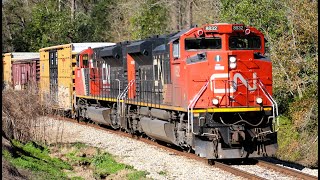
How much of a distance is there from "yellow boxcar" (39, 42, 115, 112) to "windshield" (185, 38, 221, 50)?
12.0m

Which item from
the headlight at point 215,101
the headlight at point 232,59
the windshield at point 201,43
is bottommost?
the headlight at point 215,101

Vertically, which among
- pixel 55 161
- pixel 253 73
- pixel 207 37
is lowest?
pixel 55 161

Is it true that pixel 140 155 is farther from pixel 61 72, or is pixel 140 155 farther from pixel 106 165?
pixel 61 72

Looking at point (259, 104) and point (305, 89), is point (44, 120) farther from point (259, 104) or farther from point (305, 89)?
point (305, 89)

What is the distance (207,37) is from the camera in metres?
14.4

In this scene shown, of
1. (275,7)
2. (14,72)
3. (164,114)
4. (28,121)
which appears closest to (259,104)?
(164,114)

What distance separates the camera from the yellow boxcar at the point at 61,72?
27078mm

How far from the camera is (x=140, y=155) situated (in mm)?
16047

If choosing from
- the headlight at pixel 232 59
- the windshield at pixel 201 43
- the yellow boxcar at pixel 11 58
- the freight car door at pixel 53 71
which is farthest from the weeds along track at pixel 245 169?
the yellow boxcar at pixel 11 58

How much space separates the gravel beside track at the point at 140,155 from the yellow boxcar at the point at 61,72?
387cm

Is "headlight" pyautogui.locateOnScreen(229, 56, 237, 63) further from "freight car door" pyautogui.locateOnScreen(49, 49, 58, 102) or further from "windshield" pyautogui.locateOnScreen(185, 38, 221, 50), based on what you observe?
"freight car door" pyautogui.locateOnScreen(49, 49, 58, 102)

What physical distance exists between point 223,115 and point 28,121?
7.60 metres

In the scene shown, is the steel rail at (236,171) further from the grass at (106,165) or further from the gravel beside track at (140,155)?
the grass at (106,165)

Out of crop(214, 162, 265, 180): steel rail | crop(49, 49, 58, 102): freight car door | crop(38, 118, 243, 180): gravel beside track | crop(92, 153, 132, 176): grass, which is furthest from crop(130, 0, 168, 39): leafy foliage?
crop(214, 162, 265, 180): steel rail
